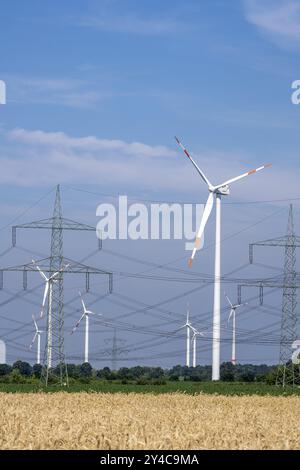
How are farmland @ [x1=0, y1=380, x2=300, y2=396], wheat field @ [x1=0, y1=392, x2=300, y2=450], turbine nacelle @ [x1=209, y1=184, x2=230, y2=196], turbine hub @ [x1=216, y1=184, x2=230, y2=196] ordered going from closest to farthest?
wheat field @ [x1=0, y1=392, x2=300, y2=450] → farmland @ [x1=0, y1=380, x2=300, y2=396] → turbine nacelle @ [x1=209, y1=184, x2=230, y2=196] → turbine hub @ [x1=216, y1=184, x2=230, y2=196]

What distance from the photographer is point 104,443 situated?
32.0m

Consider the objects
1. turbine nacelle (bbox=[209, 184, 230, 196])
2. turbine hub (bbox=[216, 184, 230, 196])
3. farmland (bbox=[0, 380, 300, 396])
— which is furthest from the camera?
turbine hub (bbox=[216, 184, 230, 196])

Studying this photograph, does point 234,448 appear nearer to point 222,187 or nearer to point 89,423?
point 89,423

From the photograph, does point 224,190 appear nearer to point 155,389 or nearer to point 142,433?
point 155,389

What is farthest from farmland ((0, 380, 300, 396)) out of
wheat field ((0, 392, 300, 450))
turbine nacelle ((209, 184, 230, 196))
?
wheat field ((0, 392, 300, 450))

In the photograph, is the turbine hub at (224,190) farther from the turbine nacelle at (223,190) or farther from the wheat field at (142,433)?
the wheat field at (142,433)

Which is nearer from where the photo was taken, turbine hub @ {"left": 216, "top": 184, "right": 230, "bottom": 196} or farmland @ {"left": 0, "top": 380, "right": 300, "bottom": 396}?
farmland @ {"left": 0, "top": 380, "right": 300, "bottom": 396}

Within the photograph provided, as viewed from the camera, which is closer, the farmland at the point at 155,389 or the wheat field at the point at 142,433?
the wheat field at the point at 142,433

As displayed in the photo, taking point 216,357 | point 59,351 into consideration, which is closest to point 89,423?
point 59,351

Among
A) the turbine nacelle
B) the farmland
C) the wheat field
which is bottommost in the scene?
the wheat field

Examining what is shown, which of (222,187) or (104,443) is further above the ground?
(222,187)

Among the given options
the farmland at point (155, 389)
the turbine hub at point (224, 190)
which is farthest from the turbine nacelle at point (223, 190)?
the farmland at point (155, 389)

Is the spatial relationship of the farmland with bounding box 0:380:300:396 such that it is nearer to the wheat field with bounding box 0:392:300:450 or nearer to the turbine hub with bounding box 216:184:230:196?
the turbine hub with bounding box 216:184:230:196
